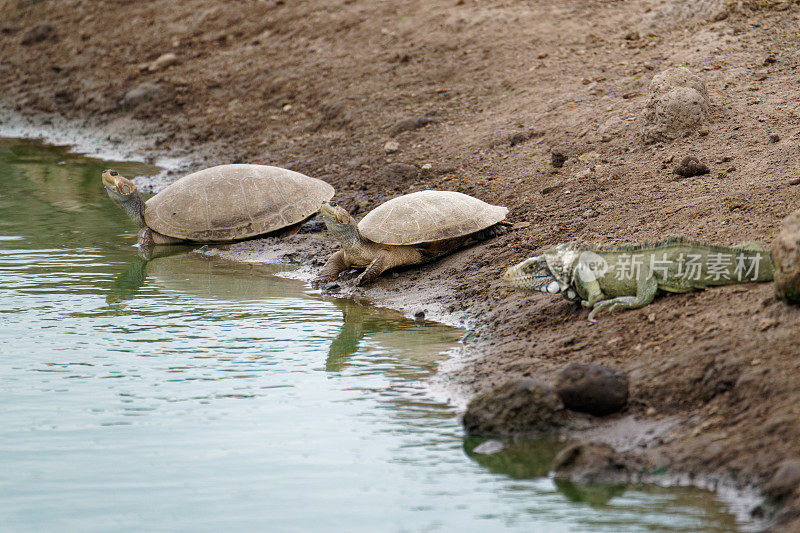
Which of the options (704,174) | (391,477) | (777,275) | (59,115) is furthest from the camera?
(59,115)

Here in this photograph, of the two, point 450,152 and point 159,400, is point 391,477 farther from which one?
point 450,152

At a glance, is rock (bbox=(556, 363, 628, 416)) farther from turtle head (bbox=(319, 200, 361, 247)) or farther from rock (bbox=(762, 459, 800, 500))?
turtle head (bbox=(319, 200, 361, 247))

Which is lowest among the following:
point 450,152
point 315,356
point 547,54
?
point 315,356

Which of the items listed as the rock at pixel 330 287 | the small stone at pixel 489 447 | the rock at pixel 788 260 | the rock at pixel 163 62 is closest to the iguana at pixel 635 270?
the rock at pixel 788 260

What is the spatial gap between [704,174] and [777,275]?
309 cm

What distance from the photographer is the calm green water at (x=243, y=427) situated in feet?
14.7

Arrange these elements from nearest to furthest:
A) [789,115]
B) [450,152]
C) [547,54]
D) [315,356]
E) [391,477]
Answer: [391,477] < [315,356] < [789,115] < [450,152] < [547,54]

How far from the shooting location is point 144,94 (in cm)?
1596

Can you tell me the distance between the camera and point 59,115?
17.0m

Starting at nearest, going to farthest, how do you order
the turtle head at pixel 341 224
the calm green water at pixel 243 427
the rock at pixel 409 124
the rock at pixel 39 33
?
the calm green water at pixel 243 427, the turtle head at pixel 341 224, the rock at pixel 409 124, the rock at pixel 39 33

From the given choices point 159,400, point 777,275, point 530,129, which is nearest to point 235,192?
point 530,129

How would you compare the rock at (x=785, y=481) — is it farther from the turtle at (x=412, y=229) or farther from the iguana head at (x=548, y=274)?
the turtle at (x=412, y=229)

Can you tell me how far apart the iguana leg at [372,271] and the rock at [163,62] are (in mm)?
9687

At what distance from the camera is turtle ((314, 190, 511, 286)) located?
8383 mm
